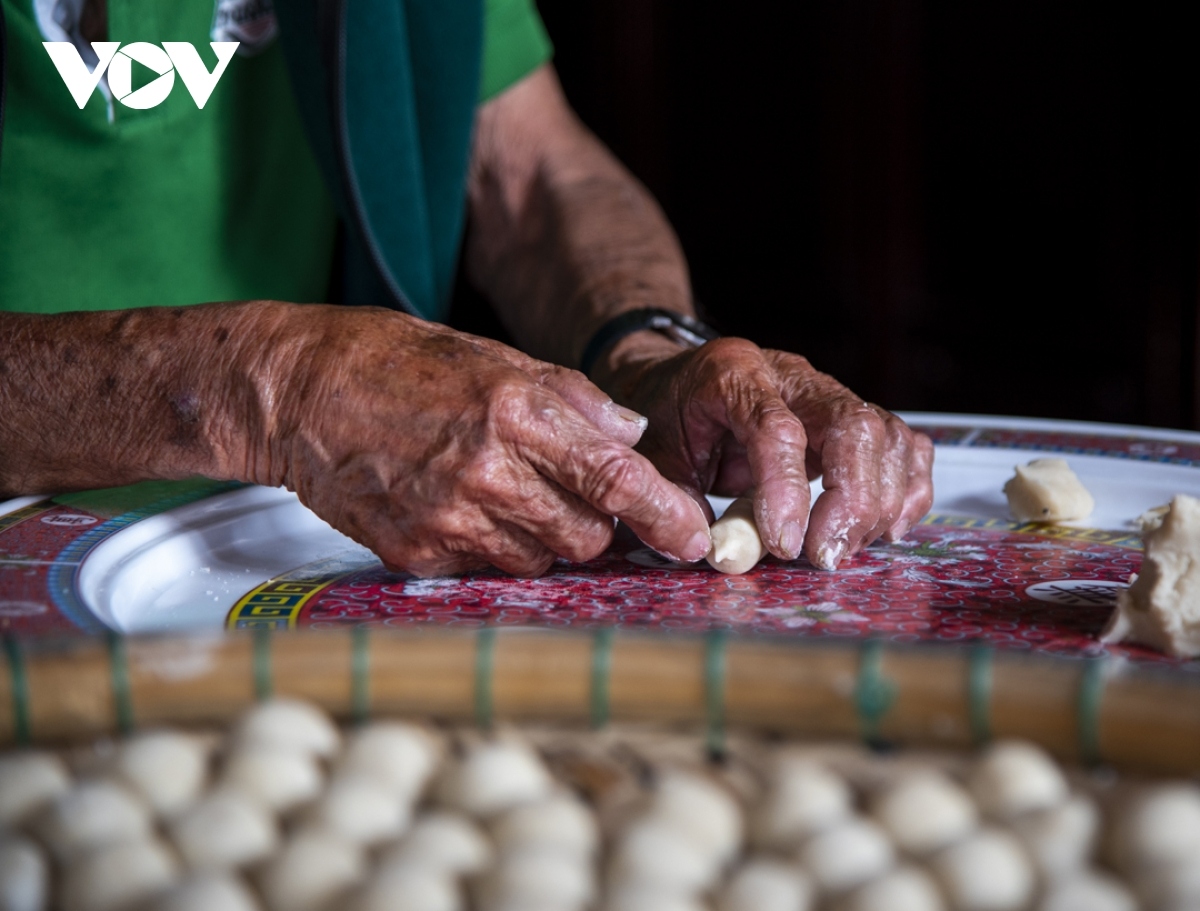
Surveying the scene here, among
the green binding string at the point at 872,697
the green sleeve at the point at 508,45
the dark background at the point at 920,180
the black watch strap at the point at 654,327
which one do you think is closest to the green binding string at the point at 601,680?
the green binding string at the point at 872,697

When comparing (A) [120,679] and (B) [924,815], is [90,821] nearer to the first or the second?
(A) [120,679]

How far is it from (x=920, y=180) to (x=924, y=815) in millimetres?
3399

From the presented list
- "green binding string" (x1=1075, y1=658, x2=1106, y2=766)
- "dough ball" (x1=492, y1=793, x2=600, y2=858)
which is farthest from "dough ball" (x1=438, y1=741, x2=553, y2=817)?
"green binding string" (x1=1075, y1=658, x2=1106, y2=766)

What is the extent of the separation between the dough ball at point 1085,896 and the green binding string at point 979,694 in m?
0.07

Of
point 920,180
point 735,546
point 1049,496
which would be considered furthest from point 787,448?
point 920,180

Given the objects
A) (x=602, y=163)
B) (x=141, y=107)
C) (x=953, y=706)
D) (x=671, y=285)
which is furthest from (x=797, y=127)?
(x=953, y=706)

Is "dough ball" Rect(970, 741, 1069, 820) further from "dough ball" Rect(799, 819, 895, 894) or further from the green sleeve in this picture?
the green sleeve

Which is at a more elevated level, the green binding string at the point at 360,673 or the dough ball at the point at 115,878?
the green binding string at the point at 360,673

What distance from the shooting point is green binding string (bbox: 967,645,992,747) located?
0.51 meters

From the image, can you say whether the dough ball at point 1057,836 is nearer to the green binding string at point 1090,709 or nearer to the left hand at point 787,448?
the green binding string at point 1090,709

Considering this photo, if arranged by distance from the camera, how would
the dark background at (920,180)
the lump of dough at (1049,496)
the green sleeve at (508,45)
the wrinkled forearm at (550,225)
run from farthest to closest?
1. the dark background at (920,180)
2. the green sleeve at (508,45)
3. the wrinkled forearm at (550,225)
4. the lump of dough at (1049,496)

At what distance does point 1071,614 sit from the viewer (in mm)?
884

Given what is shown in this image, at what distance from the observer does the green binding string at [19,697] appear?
1.73ft

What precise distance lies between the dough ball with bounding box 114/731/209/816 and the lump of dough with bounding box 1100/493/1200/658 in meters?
0.60
